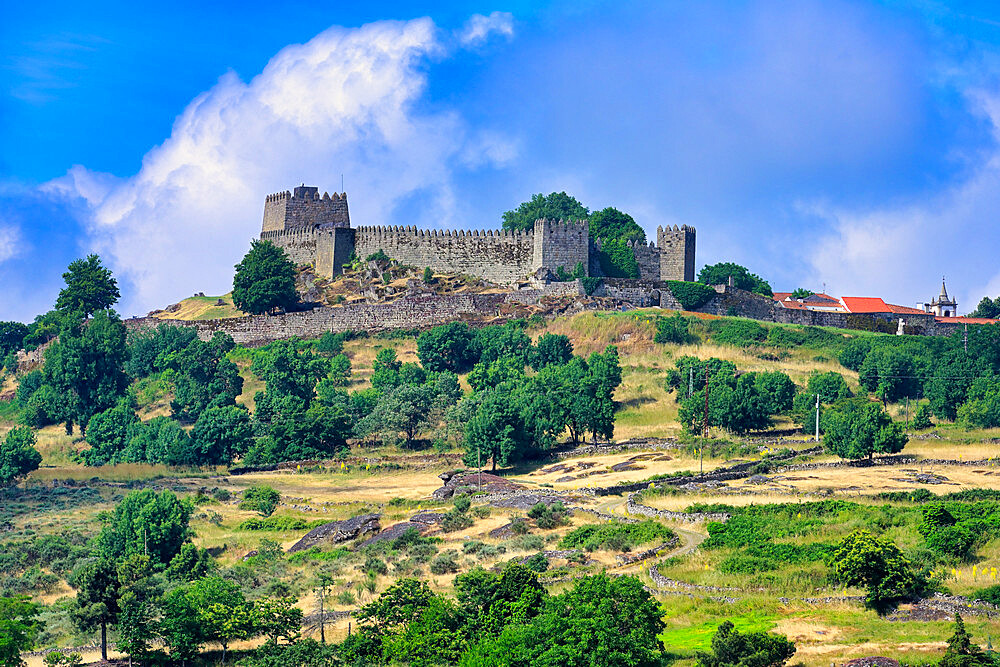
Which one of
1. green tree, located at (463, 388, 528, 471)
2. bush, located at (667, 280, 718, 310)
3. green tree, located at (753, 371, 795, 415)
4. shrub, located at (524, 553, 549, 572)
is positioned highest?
bush, located at (667, 280, 718, 310)

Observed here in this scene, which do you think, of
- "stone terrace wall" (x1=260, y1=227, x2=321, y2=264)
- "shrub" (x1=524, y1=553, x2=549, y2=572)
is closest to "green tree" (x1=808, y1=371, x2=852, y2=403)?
"shrub" (x1=524, y1=553, x2=549, y2=572)

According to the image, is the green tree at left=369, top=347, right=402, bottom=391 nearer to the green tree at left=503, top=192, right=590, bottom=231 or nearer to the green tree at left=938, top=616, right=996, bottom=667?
the green tree at left=503, top=192, right=590, bottom=231

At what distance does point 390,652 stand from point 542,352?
46.3m

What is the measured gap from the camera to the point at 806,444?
61.8 metres

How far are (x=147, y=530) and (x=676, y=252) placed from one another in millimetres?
50687

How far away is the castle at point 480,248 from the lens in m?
89.9

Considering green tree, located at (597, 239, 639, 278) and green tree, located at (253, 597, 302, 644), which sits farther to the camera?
green tree, located at (597, 239, 639, 278)

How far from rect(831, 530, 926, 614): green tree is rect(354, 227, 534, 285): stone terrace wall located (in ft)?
187

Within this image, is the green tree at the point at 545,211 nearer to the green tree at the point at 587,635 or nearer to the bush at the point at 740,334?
the bush at the point at 740,334

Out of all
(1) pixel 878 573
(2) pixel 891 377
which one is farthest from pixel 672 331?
(1) pixel 878 573

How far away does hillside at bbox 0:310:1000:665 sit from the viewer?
3584 centimetres

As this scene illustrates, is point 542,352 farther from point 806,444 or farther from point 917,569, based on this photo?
point 917,569

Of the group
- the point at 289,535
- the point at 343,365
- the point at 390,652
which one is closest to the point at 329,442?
the point at 343,365

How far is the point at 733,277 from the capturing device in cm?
9619
